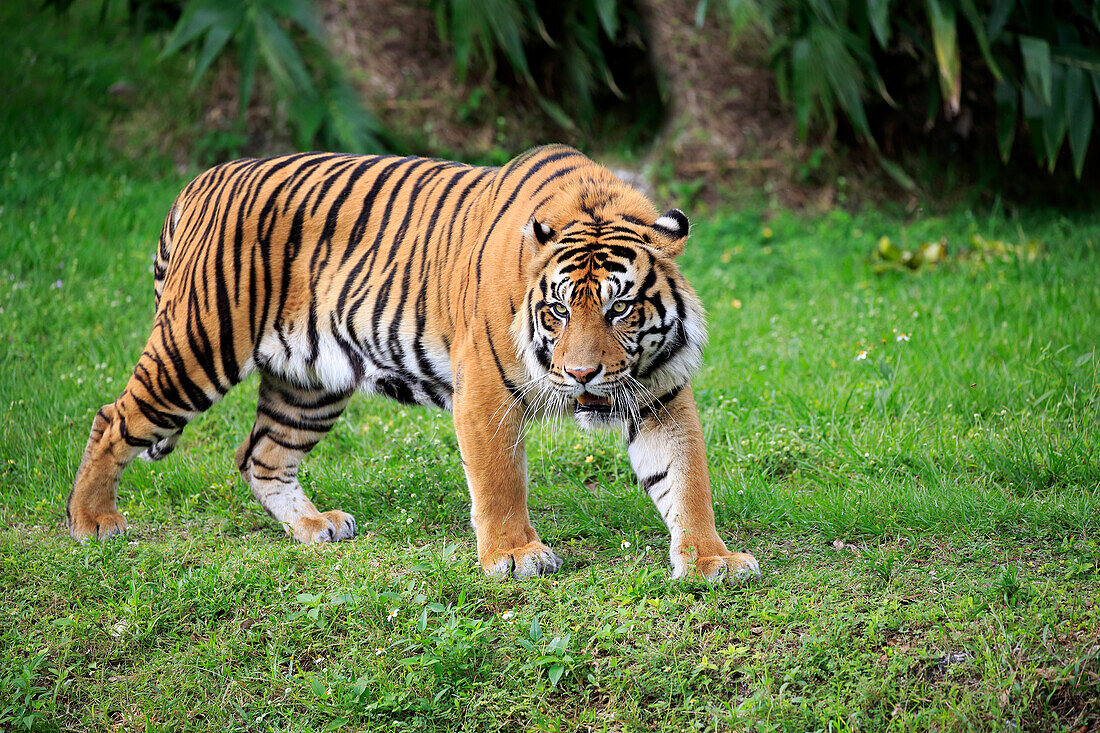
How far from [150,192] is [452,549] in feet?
17.9

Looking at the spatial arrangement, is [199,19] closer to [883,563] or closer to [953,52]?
[953,52]

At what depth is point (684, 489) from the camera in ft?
11.1

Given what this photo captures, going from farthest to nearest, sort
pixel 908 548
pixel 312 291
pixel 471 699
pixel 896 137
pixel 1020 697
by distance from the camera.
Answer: pixel 896 137, pixel 312 291, pixel 908 548, pixel 471 699, pixel 1020 697

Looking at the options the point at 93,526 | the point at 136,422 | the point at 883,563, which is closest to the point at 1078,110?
the point at 883,563

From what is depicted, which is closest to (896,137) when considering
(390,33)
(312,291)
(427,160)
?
(390,33)

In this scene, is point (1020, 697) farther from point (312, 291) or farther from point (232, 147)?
point (232, 147)

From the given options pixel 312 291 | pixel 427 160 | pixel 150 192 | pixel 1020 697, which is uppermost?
pixel 427 160

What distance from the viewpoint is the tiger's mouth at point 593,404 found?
3.34 meters

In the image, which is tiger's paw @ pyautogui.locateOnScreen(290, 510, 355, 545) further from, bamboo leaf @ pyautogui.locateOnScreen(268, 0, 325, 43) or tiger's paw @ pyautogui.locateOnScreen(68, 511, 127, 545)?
bamboo leaf @ pyautogui.locateOnScreen(268, 0, 325, 43)

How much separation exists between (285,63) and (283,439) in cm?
429

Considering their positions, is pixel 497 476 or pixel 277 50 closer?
pixel 497 476

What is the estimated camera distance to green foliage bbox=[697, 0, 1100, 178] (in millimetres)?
7086

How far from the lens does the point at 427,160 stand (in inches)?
167

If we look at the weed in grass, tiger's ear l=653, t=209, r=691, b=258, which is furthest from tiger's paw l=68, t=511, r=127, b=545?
→ the weed in grass
